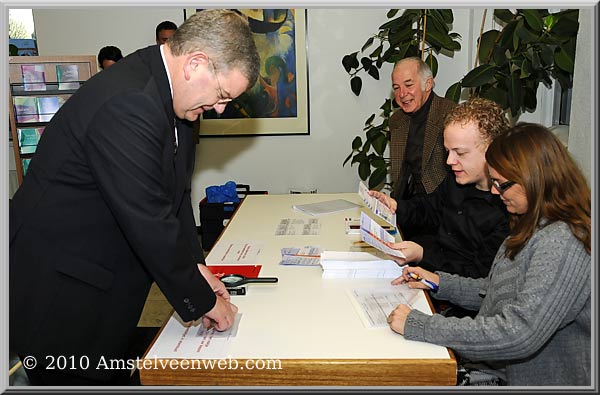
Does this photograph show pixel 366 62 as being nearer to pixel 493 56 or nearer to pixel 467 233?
pixel 493 56

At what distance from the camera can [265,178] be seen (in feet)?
16.6

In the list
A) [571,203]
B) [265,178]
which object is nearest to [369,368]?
[571,203]

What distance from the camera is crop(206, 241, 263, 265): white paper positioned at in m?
2.13

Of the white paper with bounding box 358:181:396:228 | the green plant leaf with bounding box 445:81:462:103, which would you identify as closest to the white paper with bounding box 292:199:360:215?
the white paper with bounding box 358:181:396:228

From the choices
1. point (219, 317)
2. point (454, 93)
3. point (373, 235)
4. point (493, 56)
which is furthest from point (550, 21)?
point (219, 317)

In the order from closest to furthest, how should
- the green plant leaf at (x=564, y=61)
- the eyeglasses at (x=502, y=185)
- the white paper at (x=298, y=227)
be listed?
the eyeglasses at (x=502, y=185) → the white paper at (x=298, y=227) → the green plant leaf at (x=564, y=61)

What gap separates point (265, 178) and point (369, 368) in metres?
3.75

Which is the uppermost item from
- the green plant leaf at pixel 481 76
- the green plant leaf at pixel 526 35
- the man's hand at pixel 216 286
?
the green plant leaf at pixel 526 35

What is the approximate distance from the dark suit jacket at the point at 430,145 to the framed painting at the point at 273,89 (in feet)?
4.76

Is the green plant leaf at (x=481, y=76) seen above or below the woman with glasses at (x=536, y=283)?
above

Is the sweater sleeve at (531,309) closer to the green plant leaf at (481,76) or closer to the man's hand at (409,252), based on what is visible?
the man's hand at (409,252)

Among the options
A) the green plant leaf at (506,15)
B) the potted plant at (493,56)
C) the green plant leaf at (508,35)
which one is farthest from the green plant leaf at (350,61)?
the green plant leaf at (508,35)

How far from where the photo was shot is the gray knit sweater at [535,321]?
1.32m

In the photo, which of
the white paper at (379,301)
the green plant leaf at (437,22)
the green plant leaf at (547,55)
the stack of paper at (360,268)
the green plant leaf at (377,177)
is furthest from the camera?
the green plant leaf at (377,177)
